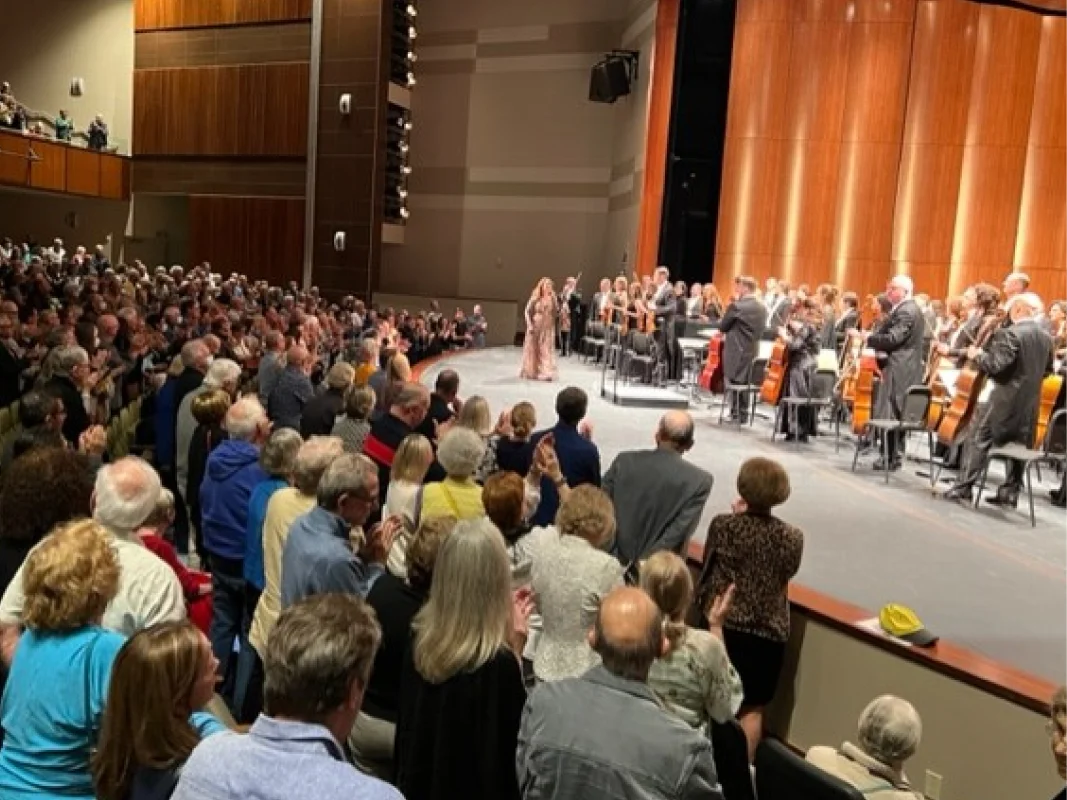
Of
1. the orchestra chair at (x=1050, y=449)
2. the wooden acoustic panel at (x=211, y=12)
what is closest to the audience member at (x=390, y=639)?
the orchestra chair at (x=1050, y=449)

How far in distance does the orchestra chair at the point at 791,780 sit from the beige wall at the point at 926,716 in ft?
3.74

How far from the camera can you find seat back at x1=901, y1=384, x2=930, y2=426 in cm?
754

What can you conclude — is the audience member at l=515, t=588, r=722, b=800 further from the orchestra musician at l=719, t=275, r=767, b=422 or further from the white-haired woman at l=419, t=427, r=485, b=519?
the orchestra musician at l=719, t=275, r=767, b=422

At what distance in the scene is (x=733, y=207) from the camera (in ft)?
50.8

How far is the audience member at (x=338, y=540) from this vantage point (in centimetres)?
266

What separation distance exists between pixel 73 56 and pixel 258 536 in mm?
20578

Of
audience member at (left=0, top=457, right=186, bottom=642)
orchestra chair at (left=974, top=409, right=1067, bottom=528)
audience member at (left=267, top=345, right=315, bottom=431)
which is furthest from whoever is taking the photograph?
orchestra chair at (left=974, top=409, right=1067, bottom=528)

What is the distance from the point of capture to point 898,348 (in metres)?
8.13

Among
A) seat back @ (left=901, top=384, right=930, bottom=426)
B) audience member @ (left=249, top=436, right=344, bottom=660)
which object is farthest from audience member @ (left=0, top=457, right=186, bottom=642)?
seat back @ (left=901, top=384, right=930, bottom=426)

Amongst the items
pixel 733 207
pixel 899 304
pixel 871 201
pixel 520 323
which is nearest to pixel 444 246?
pixel 520 323

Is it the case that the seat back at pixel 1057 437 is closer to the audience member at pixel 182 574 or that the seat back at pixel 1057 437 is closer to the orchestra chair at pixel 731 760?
the orchestra chair at pixel 731 760

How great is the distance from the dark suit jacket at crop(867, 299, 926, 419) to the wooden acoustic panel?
13976 mm

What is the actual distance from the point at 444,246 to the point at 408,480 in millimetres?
17193

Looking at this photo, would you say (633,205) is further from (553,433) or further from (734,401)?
(553,433)
